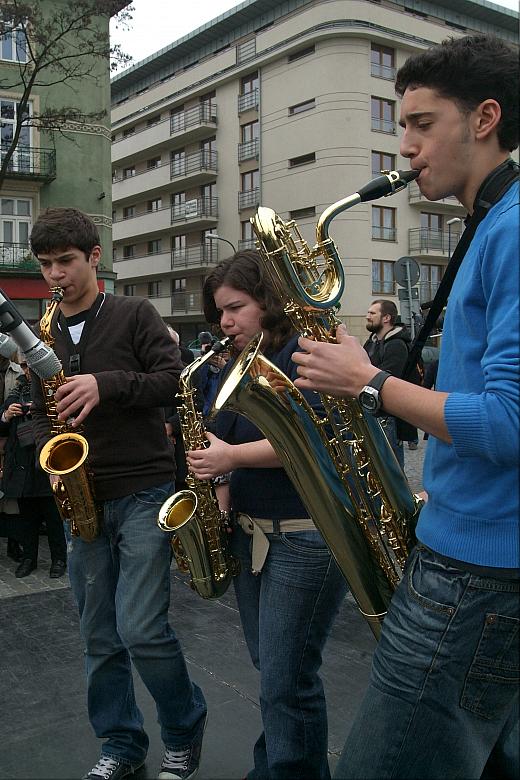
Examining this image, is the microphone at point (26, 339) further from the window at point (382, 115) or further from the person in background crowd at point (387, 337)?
the window at point (382, 115)

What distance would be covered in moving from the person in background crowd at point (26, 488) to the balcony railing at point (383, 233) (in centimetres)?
2770

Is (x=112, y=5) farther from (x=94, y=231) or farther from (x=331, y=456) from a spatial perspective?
(x=331, y=456)

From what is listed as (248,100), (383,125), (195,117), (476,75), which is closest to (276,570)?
(476,75)

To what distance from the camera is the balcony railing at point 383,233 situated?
3212cm

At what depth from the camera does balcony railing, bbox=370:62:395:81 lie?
30.8 meters

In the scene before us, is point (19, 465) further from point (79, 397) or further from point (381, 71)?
point (381, 71)

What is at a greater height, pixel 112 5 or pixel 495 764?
pixel 112 5

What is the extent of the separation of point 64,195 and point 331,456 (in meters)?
24.9

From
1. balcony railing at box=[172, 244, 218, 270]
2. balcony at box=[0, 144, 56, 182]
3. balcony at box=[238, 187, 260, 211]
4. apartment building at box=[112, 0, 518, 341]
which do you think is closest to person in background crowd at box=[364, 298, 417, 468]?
balcony at box=[0, 144, 56, 182]

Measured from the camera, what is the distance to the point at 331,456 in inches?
85.1

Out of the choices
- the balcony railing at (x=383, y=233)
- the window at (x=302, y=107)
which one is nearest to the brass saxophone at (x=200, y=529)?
the balcony railing at (x=383, y=233)

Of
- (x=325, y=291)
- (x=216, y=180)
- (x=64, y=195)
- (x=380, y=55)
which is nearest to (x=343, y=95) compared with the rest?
(x=380, y=55)

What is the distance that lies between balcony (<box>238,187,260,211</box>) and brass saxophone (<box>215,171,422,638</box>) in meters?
34.5

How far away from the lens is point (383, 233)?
32438 mm
